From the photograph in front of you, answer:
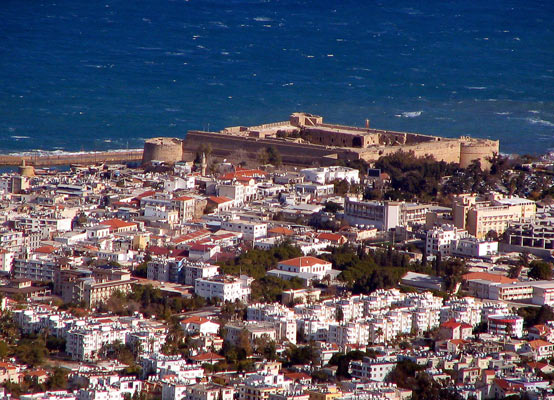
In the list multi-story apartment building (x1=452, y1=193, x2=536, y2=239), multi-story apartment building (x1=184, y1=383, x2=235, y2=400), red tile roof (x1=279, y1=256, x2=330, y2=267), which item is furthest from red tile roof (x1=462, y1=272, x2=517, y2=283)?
multi-story apartment building (x1=184, y1=383, x2=235, y2=400)

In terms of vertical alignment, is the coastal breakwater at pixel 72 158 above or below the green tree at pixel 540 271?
above

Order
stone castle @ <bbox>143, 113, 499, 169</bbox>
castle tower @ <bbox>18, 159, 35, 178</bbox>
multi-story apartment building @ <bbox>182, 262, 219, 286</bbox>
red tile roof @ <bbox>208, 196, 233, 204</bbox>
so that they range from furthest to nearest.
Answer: stone castle @ <bbox>143, 113, 499, 169</bbox>, castle tower @ <bbox>18, 159, 35, 178</bbox>, red tile roof @ <bbox>208, 196, 233, 204</bbox>, multi-story apartment building @ <bbox>182, 262, 219, 286</bbox>

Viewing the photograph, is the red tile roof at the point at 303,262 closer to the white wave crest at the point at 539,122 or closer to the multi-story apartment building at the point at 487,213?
the multi-story apartment building at the point at 487,213

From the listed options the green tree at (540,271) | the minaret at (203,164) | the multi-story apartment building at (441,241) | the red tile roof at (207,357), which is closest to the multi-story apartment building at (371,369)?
the red tile roof at (207,357)

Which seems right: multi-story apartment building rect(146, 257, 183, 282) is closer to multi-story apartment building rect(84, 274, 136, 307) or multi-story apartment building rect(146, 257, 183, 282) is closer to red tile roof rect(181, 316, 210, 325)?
multi-story apartment building rect(84, 274, 136, 307)

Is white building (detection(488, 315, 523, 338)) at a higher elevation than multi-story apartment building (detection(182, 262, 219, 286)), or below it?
below

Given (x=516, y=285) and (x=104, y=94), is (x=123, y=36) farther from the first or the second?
(x=516, y=285)

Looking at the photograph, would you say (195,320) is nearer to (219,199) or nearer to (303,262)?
(303,262)
